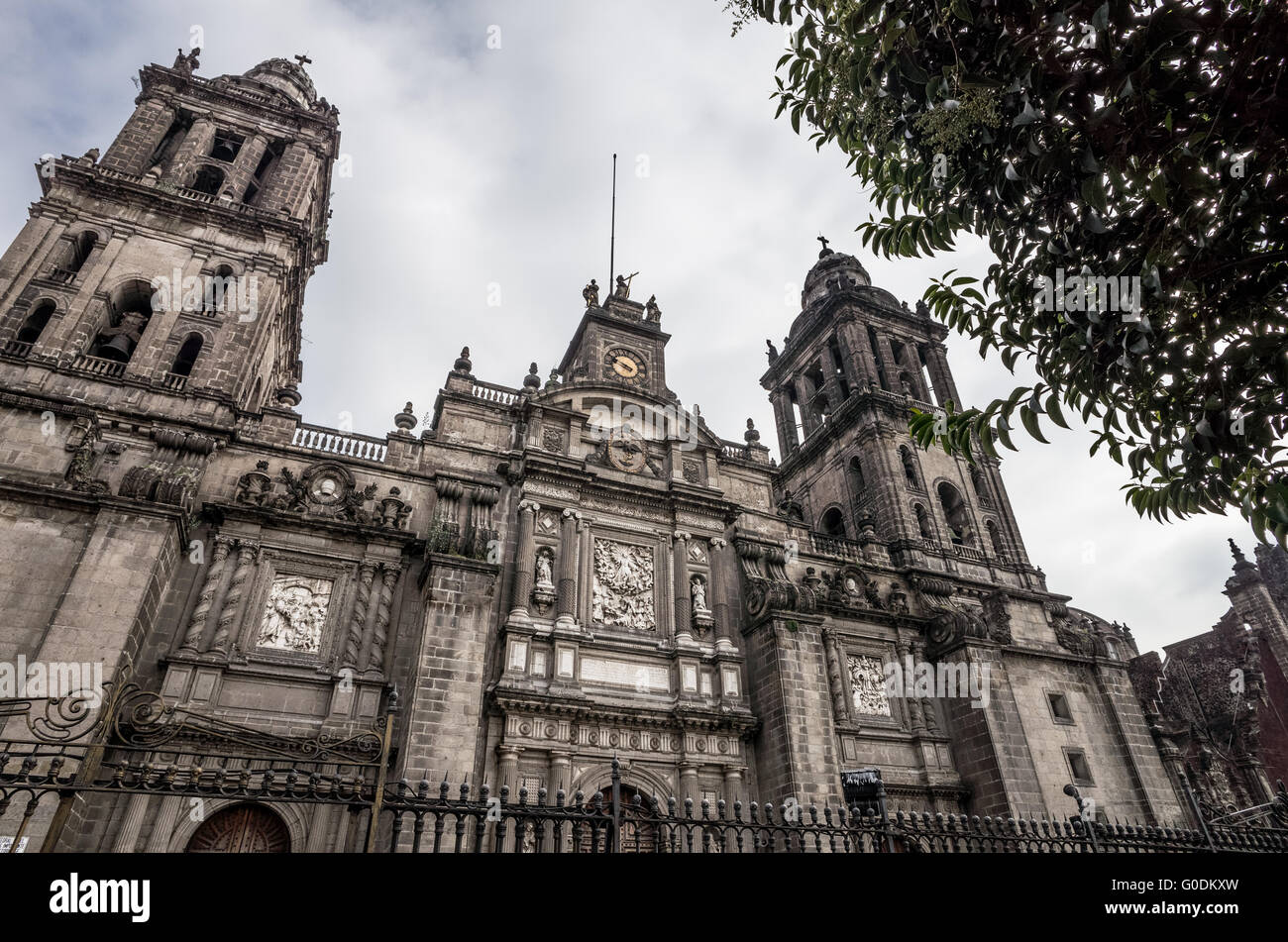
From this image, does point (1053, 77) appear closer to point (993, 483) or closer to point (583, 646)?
point (583, 646)

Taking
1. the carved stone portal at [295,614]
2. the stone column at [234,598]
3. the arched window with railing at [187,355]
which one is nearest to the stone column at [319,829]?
the carved stone portal at [295,614]

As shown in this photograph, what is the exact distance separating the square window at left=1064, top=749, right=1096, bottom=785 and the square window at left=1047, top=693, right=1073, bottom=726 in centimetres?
85

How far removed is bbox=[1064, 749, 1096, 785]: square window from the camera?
2002 centimetres

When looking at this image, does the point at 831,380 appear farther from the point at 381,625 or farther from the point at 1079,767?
the point at 381,625

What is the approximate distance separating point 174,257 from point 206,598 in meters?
10.7

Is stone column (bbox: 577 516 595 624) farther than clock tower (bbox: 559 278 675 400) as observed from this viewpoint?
No

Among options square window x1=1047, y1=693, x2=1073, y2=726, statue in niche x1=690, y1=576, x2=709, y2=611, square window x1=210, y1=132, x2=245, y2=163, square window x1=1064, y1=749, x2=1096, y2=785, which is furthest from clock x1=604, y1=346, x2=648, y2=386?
square window x1=1064, y1=749, x2=1096, y2=785

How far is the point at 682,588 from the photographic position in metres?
19.2

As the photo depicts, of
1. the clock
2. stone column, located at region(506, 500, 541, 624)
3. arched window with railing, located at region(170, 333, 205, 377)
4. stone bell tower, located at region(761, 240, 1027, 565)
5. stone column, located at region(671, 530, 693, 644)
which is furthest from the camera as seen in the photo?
stone bell tower, located at region(761, 240, 1027, 565)

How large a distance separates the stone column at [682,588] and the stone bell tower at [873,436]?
6.43 metres

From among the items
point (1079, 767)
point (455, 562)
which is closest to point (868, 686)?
point (1079, 767)

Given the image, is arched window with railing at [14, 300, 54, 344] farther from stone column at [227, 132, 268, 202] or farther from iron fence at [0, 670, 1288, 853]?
iron fence at [0, 670, 1288, 853]

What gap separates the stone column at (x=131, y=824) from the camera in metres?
11.9

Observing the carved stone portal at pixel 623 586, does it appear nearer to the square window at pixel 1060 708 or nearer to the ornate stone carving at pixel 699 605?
the ornate stone carving at pixel 699 605
